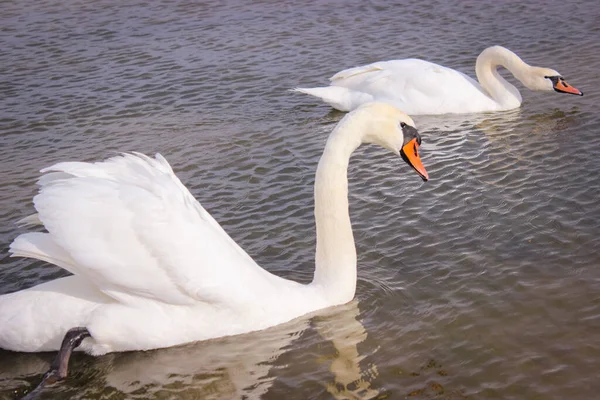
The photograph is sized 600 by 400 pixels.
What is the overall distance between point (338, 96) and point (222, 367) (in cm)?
567

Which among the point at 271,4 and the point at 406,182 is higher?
the point at 271,4

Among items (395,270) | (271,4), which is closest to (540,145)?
(395,270)

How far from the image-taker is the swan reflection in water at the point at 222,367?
5094mm

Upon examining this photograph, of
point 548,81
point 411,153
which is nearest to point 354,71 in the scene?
point 548,81

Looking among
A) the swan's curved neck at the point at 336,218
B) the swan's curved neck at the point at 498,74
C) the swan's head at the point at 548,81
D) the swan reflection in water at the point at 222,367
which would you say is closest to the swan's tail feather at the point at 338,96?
the swan's curved neck at the point at 498,74

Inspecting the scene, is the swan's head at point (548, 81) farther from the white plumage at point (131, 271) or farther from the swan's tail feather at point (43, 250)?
the swan's tail feather at point (43, 250)

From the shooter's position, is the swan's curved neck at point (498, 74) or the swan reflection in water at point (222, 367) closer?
the swan reflection in water at point (222, 367)

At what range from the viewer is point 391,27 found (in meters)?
13.3

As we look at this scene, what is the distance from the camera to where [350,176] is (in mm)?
8273

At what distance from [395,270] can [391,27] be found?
7603 millimetres

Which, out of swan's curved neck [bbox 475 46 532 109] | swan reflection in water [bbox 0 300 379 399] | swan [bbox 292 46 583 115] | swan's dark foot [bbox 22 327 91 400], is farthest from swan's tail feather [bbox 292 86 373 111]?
swan's dark foot [bbox 22 327 91 400]

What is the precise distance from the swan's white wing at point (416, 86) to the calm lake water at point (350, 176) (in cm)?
27

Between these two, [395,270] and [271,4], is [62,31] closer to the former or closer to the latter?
[271,4]

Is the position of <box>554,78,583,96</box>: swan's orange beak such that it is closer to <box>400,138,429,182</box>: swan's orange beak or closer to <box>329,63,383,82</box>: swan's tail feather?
<box>329,63,383,82</box>: swan's tail feather
